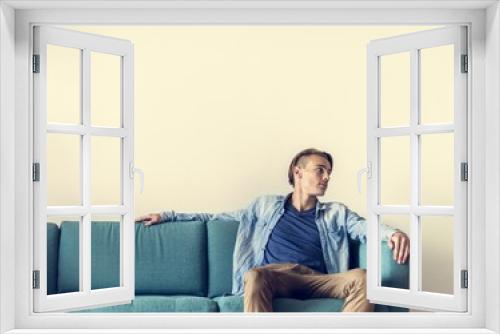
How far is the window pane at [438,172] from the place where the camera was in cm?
591

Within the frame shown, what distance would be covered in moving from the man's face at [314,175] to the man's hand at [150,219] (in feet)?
A: 3.53

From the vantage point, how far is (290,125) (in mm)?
6547

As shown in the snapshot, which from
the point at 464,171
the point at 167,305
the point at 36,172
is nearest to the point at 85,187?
the point at 36,172

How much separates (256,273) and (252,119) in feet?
4.37

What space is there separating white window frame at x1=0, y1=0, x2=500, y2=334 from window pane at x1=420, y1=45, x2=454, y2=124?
1108 mm

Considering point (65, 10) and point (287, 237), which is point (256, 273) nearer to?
point (287, 237)

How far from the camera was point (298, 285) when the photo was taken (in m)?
5.86

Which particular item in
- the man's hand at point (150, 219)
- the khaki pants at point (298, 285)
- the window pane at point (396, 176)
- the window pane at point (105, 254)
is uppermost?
the window pane at point (396, 176)

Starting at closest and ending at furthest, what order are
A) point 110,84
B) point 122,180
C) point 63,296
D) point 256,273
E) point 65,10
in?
point 65,10 → point 63,296 → point 122,180 → point 256,273 → point 110,84

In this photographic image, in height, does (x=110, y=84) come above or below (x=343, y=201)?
above

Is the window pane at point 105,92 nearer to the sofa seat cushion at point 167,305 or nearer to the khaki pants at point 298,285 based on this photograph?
the sofa seat cushion at point 167,305

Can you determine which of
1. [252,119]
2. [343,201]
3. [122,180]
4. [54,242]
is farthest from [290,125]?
[122,180]

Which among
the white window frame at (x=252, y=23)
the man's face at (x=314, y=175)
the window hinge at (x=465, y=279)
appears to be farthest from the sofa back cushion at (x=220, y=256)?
the window hinge at (x=465, y=279)

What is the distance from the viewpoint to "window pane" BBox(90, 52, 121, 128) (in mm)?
6285
